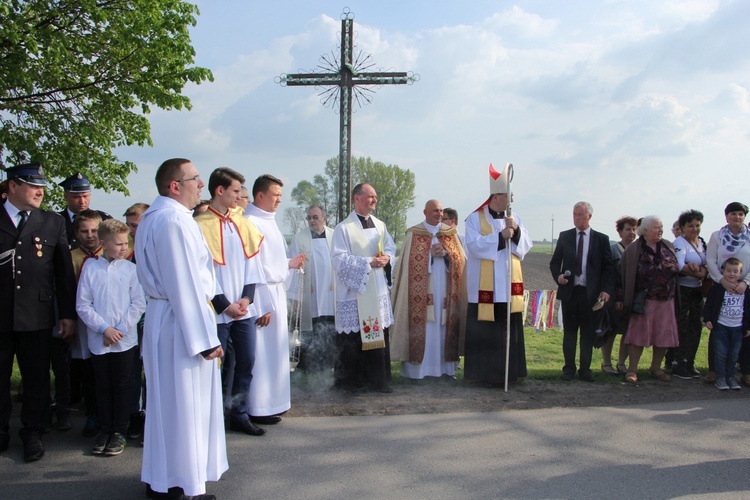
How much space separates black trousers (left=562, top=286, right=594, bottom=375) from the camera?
7262 millimetres

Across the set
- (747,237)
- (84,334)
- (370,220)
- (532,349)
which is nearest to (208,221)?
(84,334)

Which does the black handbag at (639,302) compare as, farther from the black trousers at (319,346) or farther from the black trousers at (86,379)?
the black trousers at (86,379)

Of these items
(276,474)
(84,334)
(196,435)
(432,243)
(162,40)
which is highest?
(162,40)

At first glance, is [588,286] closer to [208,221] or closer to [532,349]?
[532,349]

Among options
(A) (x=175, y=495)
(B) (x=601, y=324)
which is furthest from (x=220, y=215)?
(B) (x=601, y=324)

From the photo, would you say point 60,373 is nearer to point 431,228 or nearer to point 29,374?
point 29,374

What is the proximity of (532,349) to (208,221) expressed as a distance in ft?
22.6

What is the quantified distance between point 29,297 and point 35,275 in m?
0.18

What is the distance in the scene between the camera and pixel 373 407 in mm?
5992

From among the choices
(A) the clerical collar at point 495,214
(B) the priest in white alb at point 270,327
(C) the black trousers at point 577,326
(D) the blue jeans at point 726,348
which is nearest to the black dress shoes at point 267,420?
(B) the priest in white alb at point 270,327

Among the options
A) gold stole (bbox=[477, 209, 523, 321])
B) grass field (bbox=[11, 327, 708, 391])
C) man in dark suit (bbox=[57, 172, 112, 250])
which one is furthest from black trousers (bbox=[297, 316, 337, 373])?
man in dark suit (bbox=[57, 172, 112, 250])

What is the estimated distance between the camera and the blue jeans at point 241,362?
5.18m

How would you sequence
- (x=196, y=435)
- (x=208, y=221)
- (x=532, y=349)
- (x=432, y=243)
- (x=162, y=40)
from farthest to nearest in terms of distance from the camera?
1. (x=532, y=349)
2. (x=162, y=40)
3. (x=432, y=243)
4. (x=208, y=221)
5. (x=196, y=435)

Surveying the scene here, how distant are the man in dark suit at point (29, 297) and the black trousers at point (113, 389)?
1.35ft
